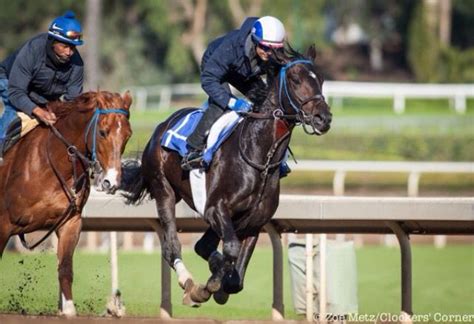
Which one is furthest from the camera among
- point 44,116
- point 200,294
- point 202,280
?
point 202,280

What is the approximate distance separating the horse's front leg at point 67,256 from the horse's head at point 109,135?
0.59 meters

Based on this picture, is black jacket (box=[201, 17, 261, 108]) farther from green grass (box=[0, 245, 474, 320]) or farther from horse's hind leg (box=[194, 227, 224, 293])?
green grass (box=[0, 245, 474, 320])

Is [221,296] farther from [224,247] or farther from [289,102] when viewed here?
[289,102]

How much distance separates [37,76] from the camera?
385 inches

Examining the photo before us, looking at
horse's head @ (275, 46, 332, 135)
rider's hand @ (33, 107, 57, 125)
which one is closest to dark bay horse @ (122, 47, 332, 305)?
horse's head @ (275, 46, 332, 135)

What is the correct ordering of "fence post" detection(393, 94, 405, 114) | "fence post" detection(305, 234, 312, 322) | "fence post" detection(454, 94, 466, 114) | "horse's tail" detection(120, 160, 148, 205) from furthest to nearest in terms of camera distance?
"fence post" detection(393, 94, 405, 114)
"fence post" detection(454, 94, 466, 114)
"horse's tail" detection(120, 160, 148, 205)
"fence post" detection(305, 234, 312, 322)

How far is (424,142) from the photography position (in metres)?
25.6

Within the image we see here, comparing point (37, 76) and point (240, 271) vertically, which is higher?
point (37, 76)

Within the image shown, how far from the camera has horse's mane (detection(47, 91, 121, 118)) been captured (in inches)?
358

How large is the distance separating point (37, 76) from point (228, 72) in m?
1.44

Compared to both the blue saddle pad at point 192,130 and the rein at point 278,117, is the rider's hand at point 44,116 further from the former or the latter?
the rein at point 278,117

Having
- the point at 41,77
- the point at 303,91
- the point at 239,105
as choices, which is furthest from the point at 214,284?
the point at 41,77

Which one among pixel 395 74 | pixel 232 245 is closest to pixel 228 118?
pixel 232 245

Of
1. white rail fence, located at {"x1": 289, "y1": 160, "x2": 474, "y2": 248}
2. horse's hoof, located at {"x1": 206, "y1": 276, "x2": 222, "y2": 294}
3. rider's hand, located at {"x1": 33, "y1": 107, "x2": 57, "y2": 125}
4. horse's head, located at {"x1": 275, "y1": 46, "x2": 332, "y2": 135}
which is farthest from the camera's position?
white rail fence, located at {"x1": 289, "y1": 160, "x2": 474, "y2": 248}
